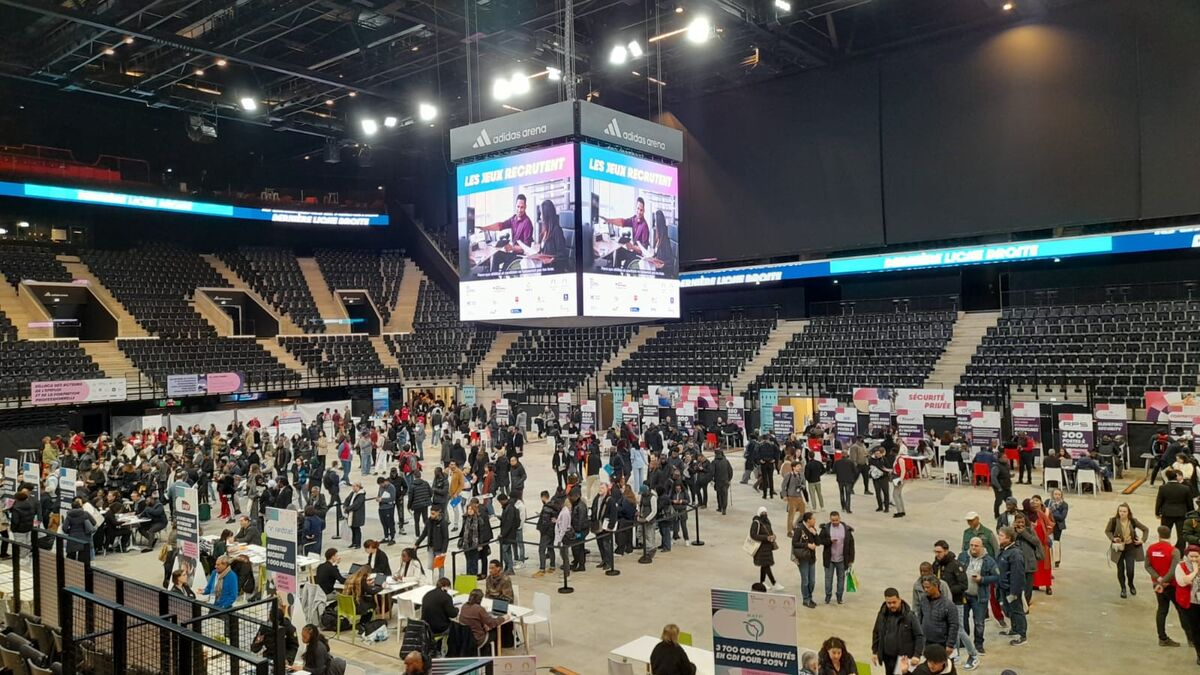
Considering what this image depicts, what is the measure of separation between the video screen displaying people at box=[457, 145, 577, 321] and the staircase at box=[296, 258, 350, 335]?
29147 mm

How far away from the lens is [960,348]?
2950cm

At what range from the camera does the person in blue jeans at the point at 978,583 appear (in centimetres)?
909

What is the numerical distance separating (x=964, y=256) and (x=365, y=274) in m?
32.9

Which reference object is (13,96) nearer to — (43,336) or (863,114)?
(43,336)

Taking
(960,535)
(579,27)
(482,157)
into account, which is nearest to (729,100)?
(579,27)

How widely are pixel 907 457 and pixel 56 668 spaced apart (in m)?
18.9

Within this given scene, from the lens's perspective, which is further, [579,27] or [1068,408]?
[579,27]

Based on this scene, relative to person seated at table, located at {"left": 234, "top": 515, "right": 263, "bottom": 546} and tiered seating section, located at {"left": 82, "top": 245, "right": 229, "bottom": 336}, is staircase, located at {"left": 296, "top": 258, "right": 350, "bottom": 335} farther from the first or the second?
person seated at table, located at {"left": 234, "top": 515, "right": 263, "bottom": 546}

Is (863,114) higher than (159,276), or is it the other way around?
(863,114)

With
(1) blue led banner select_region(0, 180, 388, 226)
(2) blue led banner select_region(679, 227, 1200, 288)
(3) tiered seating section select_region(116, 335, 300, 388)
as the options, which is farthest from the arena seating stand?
(1) blue led banner select_region(0, 180, 388, 226)

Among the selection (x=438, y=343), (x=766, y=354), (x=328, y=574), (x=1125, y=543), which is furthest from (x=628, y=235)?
(x=438, y=343)

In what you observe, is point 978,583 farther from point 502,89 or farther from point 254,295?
point 254,295

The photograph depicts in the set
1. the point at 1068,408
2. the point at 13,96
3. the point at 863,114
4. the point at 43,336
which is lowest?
the point at 1068,408

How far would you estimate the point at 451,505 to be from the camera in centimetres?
1584
